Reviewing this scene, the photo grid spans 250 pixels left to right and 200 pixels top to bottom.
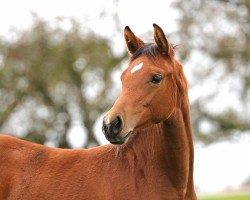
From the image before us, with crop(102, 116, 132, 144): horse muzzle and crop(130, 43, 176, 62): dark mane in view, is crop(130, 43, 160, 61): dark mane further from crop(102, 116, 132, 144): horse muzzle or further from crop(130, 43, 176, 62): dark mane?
crop(102, 116, 132, 144): horse muzzle

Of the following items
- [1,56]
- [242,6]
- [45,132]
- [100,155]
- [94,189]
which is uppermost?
[1,56]

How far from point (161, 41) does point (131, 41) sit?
0.37m

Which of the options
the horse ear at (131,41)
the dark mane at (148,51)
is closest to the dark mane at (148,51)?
the dark mane at (148,51)

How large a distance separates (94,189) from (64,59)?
72.6ft

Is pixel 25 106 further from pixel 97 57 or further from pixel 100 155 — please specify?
pixel 100 155

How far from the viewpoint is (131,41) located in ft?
18.5

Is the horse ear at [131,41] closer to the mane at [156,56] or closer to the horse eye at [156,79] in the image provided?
the mane at [156,56]

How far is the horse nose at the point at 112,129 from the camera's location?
480 cm

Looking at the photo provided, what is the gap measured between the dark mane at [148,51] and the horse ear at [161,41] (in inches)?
2.0

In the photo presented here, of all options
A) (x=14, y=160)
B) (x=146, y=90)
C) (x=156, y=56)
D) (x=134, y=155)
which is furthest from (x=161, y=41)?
(x=14, y=160)

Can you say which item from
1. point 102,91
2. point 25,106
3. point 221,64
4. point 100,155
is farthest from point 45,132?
point 100,155

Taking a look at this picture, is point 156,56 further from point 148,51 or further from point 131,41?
point 131,41

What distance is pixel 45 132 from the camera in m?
26.4

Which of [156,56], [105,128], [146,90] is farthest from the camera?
[156,56]
